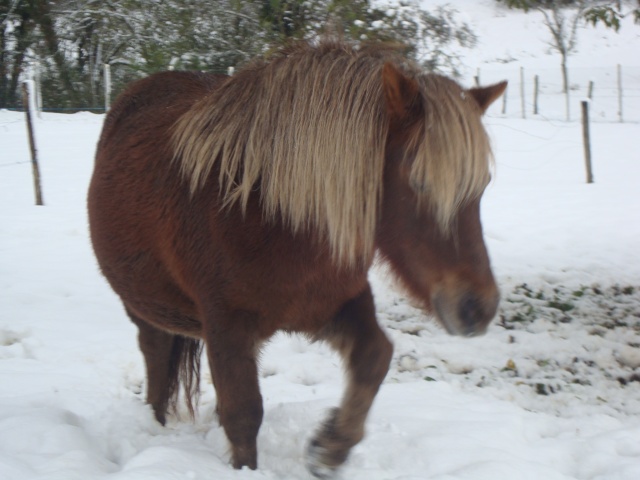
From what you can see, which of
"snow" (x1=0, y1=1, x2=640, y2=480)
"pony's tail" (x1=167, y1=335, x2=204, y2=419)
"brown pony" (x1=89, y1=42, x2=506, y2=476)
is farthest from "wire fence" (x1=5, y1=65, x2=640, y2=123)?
"brown pony" (x1=89, y1=42, x2=506, y2=476)

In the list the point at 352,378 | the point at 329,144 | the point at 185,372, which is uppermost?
the point at 329,144

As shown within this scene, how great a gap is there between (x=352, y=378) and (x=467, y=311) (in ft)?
2.58

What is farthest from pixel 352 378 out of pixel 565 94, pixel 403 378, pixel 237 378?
pixel 565 94

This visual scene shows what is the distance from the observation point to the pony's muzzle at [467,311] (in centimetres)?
224

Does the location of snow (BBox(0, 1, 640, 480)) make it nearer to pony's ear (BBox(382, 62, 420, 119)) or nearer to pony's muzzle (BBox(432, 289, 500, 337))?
pony's muzzle (BBox(432, 289, 500, 337))

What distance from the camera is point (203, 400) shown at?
13.4 feet

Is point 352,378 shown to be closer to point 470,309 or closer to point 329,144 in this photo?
point 470,309

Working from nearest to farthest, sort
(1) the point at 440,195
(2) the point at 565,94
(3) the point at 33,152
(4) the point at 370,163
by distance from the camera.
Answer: (1) the point at 440,195
(4) the point at 370,163
(3) the point at 33,152
(2) the point at 565,94

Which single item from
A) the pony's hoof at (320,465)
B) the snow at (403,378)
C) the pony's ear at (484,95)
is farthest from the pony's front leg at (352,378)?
the pony's ear at (484,95)

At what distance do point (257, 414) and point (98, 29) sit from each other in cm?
Answer: 1708

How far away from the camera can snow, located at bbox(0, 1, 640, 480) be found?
2955mm

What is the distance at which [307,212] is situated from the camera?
245 cm

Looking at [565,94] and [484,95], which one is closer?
[484,95]

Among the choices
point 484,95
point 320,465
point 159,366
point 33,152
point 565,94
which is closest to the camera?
point 484,95
